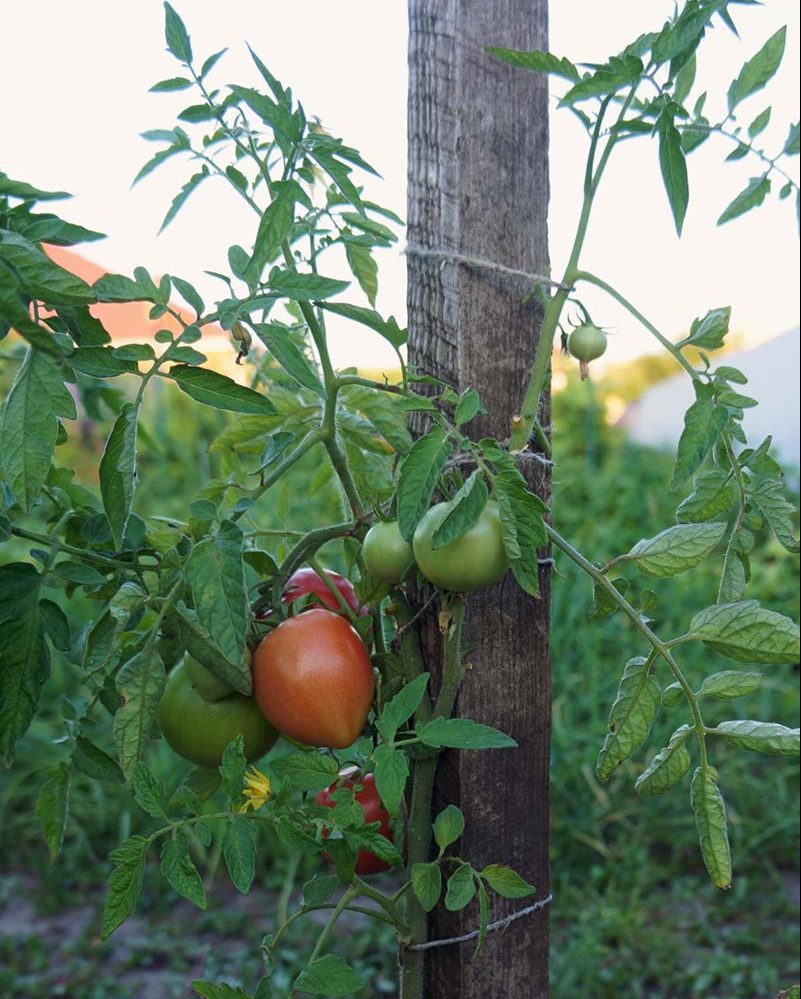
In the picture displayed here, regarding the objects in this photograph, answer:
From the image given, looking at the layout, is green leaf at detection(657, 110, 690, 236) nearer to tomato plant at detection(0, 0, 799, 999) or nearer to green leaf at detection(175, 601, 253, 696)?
tomato plant at detection(0, 0, 799, 999)

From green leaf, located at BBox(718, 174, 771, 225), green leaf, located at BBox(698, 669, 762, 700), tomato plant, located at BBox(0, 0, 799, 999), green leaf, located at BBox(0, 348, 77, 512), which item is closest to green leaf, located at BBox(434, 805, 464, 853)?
tomato plant, located at BBox(0, 0, 799, 999)

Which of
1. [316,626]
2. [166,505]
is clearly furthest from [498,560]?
[166,505]

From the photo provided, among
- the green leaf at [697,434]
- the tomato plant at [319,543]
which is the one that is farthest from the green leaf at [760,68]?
the green leaf at [697,434]

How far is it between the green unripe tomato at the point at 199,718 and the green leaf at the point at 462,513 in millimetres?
257

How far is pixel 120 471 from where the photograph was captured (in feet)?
2.54

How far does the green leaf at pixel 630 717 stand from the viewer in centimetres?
89

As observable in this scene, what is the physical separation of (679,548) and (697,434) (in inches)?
3.8

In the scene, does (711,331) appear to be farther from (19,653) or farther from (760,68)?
(19,653)

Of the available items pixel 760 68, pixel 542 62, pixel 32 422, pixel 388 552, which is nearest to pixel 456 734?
pixel 388 552

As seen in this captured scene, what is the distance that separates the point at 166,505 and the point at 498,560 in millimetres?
3206

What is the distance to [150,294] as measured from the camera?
78cm

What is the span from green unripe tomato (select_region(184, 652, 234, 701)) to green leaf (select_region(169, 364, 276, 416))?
225 mm

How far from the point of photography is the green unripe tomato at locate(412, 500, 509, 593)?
2.66ft

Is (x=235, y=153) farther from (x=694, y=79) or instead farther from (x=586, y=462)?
(x=586, y=462)
